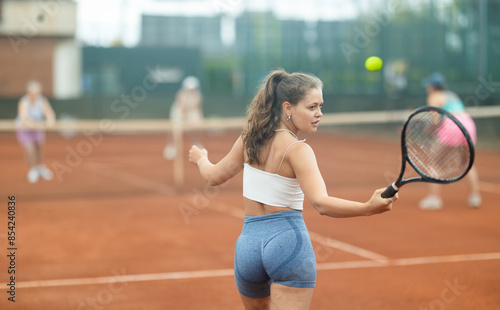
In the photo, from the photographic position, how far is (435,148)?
11.9 ft

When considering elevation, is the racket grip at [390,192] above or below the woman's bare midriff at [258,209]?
above

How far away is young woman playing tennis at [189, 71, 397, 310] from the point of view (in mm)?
2889

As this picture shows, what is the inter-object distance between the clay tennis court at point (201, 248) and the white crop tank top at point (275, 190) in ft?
7.57

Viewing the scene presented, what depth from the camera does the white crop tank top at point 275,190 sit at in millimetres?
2969

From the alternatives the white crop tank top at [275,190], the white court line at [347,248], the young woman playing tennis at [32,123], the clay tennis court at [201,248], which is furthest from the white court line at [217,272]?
the young woman playing tennis at [32,123]

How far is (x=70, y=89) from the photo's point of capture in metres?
29.5

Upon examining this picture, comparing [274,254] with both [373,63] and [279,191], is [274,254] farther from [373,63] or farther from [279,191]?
[373,63]

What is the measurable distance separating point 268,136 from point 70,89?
91.5 ft

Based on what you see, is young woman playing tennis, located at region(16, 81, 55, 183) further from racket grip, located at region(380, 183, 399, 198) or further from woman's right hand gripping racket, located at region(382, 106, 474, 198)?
racket grip, located at region(380, 183, 399, 198)

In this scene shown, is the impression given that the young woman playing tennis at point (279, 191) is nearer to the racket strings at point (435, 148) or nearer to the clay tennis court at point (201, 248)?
the racket strings at point (435, 148)

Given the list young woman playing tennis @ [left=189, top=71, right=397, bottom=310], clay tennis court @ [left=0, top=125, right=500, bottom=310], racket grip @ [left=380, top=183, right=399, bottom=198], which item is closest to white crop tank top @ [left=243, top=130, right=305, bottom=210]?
young woman playing tennis @ [left=189, top=71, right=397, bottom=310]

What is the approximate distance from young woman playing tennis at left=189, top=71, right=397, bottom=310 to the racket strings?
594 mm

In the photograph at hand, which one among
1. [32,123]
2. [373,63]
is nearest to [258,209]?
[373,63]

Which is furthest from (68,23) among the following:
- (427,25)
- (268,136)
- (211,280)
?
(268,136)
